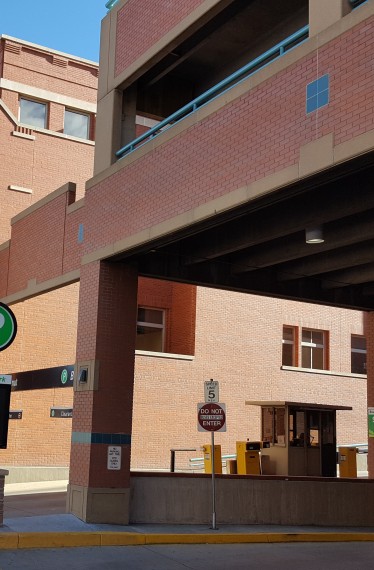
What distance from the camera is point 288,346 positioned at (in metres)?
33.6

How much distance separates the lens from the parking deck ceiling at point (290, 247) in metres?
12.4

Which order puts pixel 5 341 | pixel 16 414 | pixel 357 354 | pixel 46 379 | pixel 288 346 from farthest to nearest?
pixel 357 354 < pixel 288 346 < pixel 16 414 < pixel 46 379 < pixel 5 341

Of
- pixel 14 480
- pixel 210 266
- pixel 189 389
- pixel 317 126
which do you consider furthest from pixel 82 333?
pixel 189 389

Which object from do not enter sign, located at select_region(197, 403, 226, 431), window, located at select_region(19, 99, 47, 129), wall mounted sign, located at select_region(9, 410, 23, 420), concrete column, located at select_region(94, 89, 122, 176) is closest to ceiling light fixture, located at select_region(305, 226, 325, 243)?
do not enter sign, located at select_region(197, 403, 226, 431)

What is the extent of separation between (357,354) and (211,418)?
21.7 meters

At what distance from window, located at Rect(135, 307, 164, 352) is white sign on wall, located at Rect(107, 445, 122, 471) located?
14.8m

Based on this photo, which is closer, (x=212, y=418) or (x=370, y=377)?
(x=212, y=418)

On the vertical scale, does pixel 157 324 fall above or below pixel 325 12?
below

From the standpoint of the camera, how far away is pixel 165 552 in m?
12.9

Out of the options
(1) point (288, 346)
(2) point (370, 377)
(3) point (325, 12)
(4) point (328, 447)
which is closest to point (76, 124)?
(1) point (288, 346)

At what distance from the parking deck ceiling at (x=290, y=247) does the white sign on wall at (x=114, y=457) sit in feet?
12.2

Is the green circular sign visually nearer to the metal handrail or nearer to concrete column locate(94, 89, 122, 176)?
the metal handrail

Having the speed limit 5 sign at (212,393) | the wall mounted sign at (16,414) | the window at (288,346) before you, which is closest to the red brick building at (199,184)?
the speed limit 5 sign at (212,393)

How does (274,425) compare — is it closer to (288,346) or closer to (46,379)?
(46,379)
